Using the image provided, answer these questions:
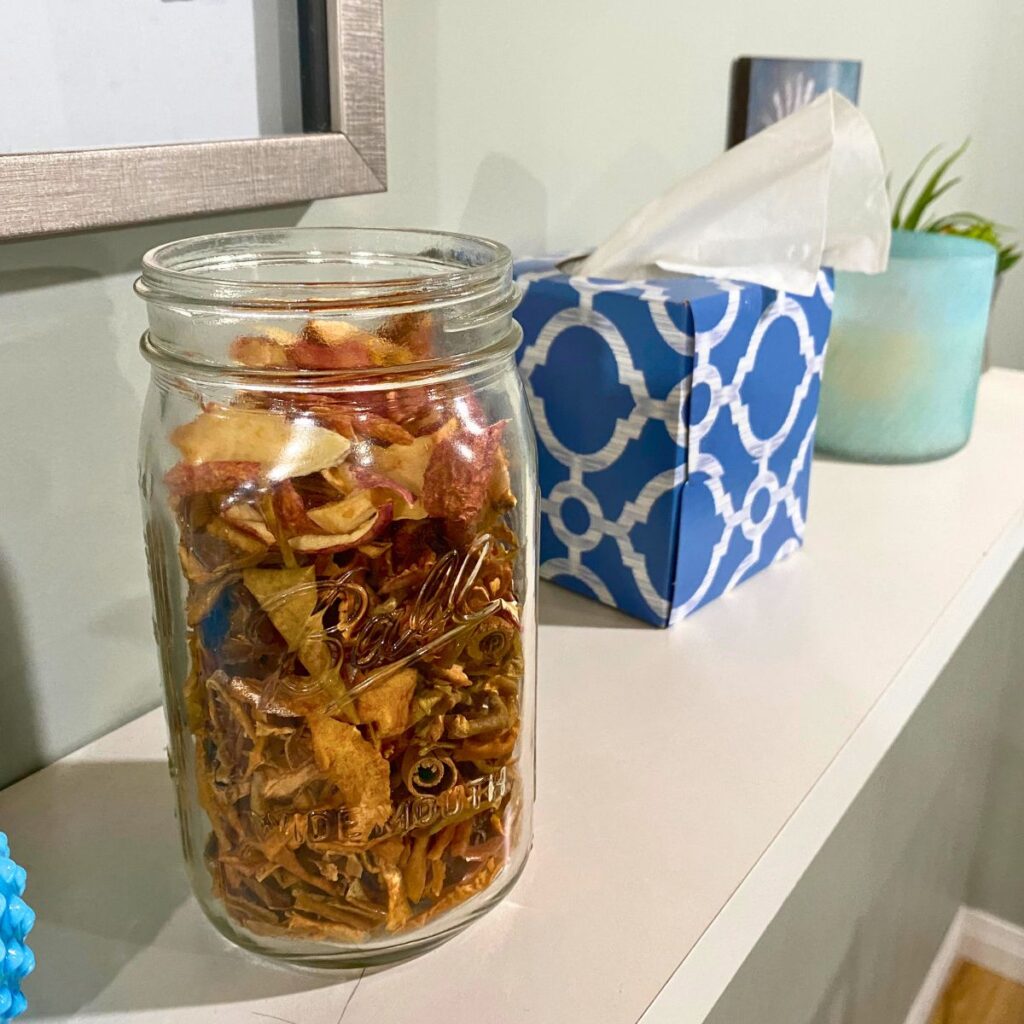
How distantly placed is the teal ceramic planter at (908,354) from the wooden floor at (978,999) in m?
0.73

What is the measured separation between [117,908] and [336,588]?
0.53ft

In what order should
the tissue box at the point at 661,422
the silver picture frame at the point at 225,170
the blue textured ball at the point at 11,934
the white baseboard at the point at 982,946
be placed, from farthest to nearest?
the white baseboard at the point at 982,946, the tissue box at the point at 661,422, the silver picture frame at the point at 225,170, the blue textured ball at the point at 11,934

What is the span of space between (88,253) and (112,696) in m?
0.20

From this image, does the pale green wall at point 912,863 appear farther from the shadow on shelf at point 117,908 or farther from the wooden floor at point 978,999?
the shadow on shelf at point 117,908

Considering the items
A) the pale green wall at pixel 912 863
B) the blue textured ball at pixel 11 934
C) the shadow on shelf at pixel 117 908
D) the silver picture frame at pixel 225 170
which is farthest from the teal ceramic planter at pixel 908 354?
the blue textured ball at pixel 11 934

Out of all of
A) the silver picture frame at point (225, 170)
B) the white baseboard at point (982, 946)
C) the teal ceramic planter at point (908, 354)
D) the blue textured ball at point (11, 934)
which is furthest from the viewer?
the white baseboard at point (982, 946)

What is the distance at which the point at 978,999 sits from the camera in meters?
1.21

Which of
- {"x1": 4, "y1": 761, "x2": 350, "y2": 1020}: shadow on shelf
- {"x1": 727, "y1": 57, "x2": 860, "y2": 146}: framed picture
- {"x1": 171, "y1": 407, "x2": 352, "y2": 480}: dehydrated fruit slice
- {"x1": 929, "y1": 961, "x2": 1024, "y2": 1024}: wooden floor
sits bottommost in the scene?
{"x1": 929, "y1": 961, "x2": 1024, "y2": 1024}: wooden floor

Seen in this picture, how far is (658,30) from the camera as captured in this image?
0.74 metres

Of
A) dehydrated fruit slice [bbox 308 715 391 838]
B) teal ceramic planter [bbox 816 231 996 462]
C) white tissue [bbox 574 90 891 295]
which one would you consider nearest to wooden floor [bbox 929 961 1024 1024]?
teal ceramic planter [bbox 816 231 996 462]

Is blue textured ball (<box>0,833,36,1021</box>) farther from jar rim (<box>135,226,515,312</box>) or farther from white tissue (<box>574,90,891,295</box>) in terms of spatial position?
white tissue (<box>574,90,891,295</box>)

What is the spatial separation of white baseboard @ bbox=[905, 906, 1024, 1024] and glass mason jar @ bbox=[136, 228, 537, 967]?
102 centimetres

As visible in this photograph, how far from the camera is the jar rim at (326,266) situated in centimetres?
32

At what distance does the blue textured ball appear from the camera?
261mm
